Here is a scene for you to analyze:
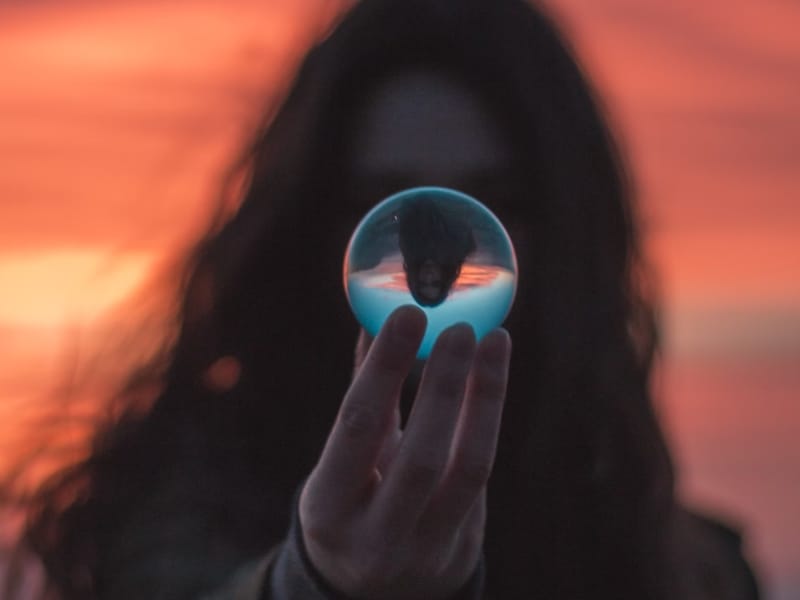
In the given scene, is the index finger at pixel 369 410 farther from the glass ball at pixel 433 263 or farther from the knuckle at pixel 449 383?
the glass ball at pixel 433 263

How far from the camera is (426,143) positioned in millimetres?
3900

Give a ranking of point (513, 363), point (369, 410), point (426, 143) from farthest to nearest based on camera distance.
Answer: point (513, 363), point (426, 143), point (369, 410)

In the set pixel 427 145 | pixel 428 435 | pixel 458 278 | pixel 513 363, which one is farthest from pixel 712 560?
pixel 428 435

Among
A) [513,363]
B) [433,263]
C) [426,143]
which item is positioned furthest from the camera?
[513,363]

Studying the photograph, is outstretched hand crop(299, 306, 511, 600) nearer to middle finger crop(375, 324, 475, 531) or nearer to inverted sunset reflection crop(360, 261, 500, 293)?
middle finger crop(375, 324, 475, 531)

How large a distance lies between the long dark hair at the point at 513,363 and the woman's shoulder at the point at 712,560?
179mm

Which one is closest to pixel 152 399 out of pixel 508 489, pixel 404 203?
pixel 508 489

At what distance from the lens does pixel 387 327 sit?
228 centimetres

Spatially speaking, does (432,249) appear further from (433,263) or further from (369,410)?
(369,410)

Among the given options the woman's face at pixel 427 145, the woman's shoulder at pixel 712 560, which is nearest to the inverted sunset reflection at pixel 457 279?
the woman's face at pixel 427 145

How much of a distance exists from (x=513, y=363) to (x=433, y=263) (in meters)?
1.79

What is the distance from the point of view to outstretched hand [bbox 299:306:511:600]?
2355mm

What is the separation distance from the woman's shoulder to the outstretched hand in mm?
1910

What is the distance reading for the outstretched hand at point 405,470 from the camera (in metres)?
2.36
